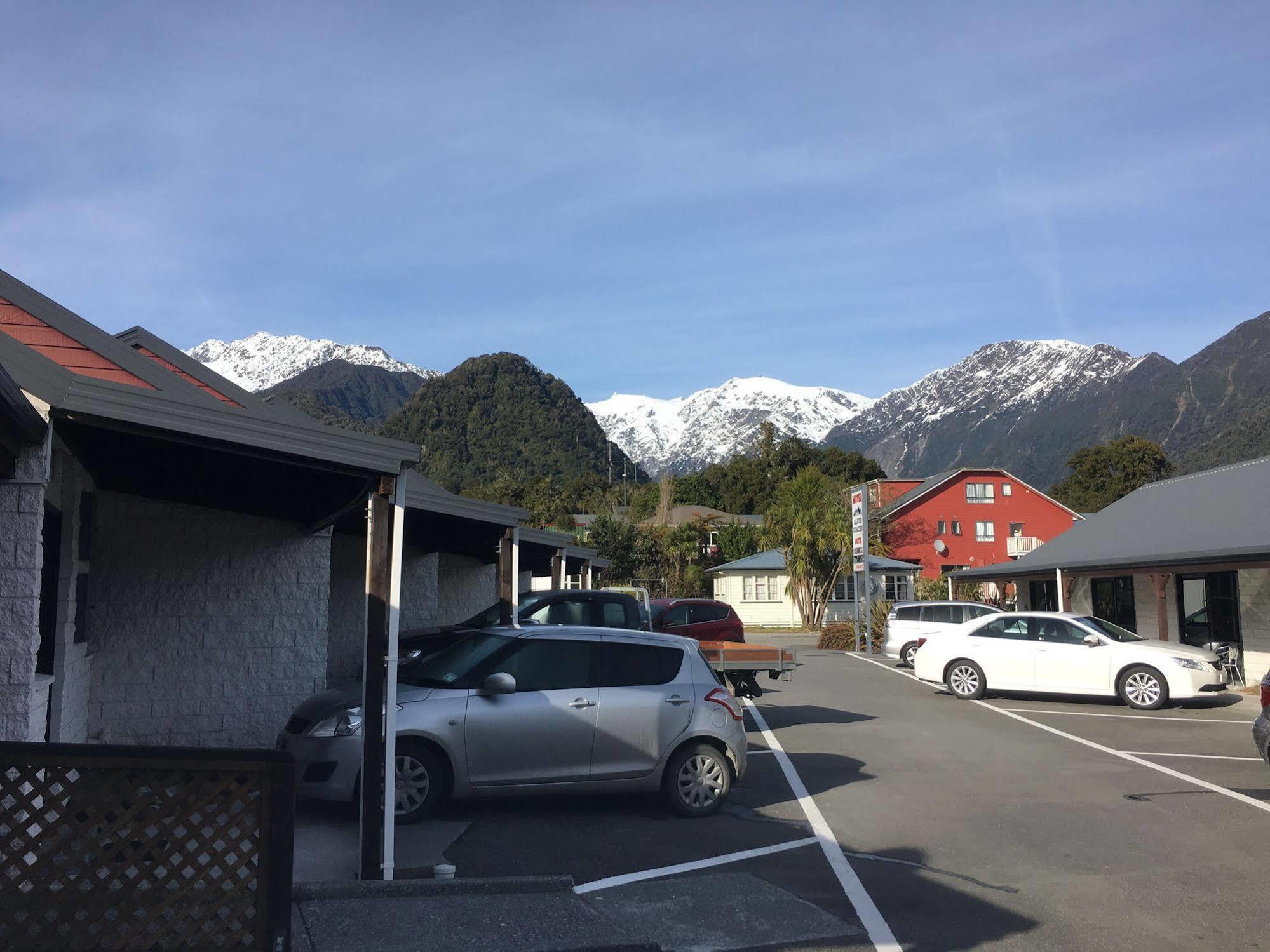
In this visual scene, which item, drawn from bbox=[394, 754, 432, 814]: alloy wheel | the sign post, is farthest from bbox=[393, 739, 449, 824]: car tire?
the sign post

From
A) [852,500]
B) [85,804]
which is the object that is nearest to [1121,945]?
[85,804]

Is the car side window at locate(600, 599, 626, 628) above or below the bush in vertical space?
above

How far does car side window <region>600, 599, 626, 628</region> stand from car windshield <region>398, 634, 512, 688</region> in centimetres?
627

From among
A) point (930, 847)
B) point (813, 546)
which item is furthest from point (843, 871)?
point (813, 546)

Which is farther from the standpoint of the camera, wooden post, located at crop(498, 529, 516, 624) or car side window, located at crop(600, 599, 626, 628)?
car side window, located at crop(600, 599, 626, 628)

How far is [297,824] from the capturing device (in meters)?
8.53

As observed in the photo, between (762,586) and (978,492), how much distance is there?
17.9 m

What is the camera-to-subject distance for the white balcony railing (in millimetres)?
56281

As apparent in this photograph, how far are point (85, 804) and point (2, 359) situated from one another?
3.09 metres

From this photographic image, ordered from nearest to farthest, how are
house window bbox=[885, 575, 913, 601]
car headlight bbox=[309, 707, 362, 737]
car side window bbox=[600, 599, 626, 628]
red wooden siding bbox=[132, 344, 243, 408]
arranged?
car headlight bbox=[309, 707, 362, 737]
red wooden siding bbox=[132, 344, 243, 408]
car side window bbox=[600, 599, 626, 628]
house window bbox=[885, 575, 913, 601]

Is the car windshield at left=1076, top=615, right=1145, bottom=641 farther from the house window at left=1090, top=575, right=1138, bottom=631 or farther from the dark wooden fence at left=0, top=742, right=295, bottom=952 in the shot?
the dark wooden fence at left=0, top=742, right=295, bottom=952

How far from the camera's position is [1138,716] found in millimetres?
16562

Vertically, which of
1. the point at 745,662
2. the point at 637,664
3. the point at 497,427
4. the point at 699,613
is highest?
the point at 497,427

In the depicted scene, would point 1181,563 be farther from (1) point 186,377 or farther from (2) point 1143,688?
(1) point 186,377
